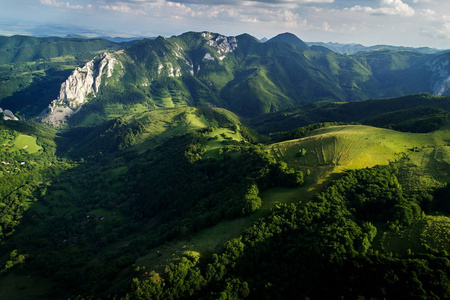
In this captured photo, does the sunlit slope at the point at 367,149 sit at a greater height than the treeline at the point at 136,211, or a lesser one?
greater

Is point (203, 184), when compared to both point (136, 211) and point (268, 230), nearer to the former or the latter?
point (136, 211)

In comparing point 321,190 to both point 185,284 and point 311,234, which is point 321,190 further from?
point 185,284

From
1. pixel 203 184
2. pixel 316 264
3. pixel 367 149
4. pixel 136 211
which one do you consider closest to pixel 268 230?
pixel 316 264

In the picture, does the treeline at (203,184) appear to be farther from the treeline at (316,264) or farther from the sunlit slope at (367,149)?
the treeline at (316,264)

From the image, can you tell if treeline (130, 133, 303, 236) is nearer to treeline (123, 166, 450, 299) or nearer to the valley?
the valley

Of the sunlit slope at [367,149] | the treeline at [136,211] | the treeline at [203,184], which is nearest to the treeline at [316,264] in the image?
the treeline at [136,211]

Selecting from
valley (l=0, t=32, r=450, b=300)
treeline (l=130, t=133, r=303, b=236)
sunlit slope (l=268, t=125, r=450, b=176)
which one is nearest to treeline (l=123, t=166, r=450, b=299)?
valley (l=0, t=32, r=450, b=300)
